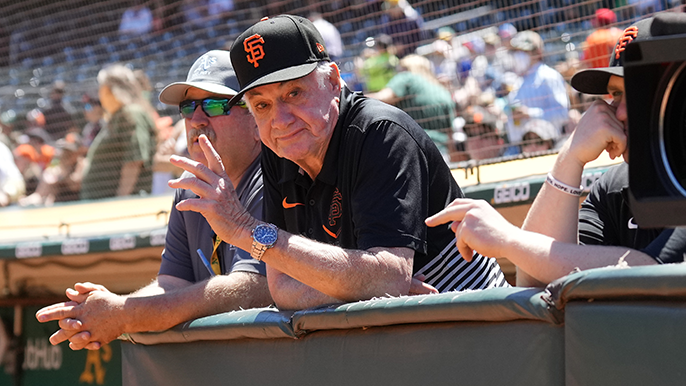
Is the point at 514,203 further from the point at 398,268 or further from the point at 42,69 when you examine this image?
the point at 42,69

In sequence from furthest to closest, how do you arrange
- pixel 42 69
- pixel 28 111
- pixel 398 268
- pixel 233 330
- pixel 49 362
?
pixel 42 69 → pixel 28 111 → pixel 49 362 → pixel 233 330 → pixel 398 268

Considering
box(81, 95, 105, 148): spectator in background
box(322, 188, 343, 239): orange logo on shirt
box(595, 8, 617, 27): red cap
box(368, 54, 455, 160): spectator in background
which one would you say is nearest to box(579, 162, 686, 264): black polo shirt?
box(322, 188, 343, 239): orange logo on shirt

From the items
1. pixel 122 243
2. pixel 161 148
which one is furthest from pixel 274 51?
pixel 161 148

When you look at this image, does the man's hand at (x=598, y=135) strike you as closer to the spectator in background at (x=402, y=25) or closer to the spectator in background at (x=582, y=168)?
the spectator in background at (x=582, y=168)

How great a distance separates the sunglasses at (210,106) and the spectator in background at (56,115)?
773 centimetres

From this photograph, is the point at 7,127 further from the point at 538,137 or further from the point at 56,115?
the point at 538,137

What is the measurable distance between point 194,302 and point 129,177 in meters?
4.37

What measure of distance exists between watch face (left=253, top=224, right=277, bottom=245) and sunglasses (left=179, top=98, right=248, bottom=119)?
97cm

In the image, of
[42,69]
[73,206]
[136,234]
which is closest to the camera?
[136,234]

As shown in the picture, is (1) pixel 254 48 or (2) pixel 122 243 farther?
(2) pixel 122 243

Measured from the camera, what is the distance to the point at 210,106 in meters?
3.00

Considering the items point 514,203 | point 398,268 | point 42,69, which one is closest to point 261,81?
point 398,268

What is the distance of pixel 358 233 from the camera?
2146 mm

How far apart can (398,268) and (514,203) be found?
62.6 inches
